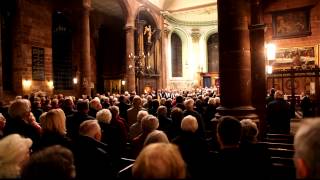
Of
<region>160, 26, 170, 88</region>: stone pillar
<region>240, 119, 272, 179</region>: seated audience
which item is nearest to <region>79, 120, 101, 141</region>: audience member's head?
<region>240, 119, 272, 179</region>: seated audience

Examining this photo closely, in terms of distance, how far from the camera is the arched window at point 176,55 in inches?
1211

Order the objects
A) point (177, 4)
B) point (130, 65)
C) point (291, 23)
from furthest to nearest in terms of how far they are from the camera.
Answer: point (177, 4), point (130, 65), point (291, 23)

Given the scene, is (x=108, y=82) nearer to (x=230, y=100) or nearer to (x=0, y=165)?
(x=230, y=100)

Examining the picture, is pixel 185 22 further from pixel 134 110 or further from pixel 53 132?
pixel 53 132

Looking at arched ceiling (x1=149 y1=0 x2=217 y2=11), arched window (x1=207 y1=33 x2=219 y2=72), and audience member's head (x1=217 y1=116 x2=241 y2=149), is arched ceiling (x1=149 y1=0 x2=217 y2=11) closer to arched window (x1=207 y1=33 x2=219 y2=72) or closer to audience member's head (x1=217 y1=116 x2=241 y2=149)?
arched window (x1=207 y1=33 x2=219 y2=72)

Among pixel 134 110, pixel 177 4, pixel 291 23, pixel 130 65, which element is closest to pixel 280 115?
pixel 134 110

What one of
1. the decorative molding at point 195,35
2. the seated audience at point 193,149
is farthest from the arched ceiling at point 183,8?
the seated audience at point 193,149

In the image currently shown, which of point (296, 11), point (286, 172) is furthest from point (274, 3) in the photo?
point (286, 172)

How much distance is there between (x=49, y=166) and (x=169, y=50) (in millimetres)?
28178

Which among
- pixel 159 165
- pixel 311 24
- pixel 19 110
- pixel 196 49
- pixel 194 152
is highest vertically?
pixel 196 49

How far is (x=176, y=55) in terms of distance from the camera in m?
31.1

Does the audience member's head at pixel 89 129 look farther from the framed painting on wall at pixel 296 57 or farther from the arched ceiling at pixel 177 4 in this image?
the arched ceiling at pixel 177 4

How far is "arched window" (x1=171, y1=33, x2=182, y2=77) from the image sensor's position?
30.8 meters

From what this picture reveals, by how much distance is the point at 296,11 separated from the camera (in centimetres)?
1819
